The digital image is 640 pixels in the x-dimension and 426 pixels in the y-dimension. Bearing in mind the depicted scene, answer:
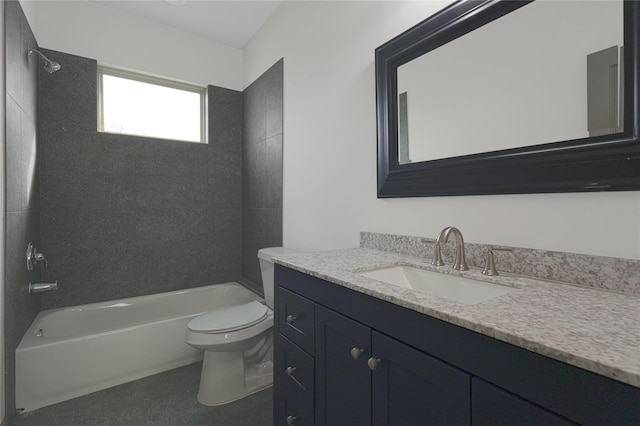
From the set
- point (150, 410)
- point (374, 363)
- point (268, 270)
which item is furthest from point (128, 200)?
point (374, 363)

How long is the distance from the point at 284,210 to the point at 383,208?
106 cm

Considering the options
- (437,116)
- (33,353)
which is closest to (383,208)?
(437,116)

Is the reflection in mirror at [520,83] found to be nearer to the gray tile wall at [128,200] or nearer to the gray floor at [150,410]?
the gray floor at [150,410]

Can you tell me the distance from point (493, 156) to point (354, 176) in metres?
0.74

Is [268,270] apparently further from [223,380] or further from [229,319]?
[223,380]

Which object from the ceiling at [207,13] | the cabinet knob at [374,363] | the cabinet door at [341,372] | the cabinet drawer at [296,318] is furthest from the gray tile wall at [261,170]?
the cabinet knob at [374,363]

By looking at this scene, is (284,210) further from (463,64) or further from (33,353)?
(33,353)

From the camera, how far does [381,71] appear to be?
144 cm

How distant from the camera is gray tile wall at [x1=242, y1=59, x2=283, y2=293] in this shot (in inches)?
95.2

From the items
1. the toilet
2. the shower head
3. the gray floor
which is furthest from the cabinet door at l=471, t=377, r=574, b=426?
the shower head

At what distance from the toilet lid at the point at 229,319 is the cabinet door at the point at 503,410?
56.7 inches

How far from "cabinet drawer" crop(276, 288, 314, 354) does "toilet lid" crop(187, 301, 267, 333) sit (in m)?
0.61

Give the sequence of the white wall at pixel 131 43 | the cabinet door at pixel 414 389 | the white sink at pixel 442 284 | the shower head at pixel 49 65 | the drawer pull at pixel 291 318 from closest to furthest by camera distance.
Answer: the cabinet door at pixel 414 389
the white sink at pixel 442 284
the drawer pull at pixel 291 318
the shower head at pixel 49 65
the white wall at pixel 131 43

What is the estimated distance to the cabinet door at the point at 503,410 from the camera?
49 cm
